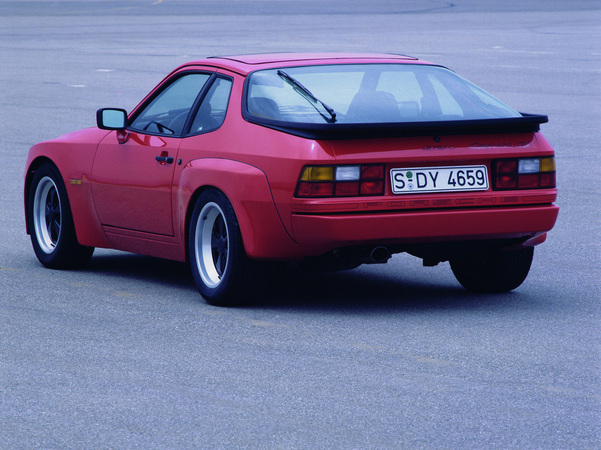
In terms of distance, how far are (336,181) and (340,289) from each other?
1.39 metres

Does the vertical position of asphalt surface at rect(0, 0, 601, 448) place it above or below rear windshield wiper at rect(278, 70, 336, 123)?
below

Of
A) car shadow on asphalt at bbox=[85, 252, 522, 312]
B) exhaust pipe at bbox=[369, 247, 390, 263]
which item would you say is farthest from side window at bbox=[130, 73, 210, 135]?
exhaust pipe at bbox=[369, 247, 390, 263]

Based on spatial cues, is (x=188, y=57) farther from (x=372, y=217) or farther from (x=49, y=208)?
(x=372, y=217)

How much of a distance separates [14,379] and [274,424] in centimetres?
130

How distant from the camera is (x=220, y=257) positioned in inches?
270

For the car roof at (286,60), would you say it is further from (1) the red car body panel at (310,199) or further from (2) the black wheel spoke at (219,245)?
(2) the black wheel spoke at (219,245)

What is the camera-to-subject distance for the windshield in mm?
6617

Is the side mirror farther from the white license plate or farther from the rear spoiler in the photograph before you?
the white license plate

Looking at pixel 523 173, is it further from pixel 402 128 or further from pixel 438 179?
pixel 402 128

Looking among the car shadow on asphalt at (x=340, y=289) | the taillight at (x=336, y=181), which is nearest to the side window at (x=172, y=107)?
the car shadow on asphalt at (x=340, y=289)

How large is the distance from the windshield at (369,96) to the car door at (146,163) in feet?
2.13

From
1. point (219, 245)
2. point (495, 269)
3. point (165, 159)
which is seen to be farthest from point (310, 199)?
point (495, 269)

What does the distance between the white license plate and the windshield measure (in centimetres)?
31

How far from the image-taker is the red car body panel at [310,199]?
246 inches
